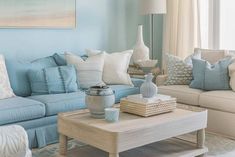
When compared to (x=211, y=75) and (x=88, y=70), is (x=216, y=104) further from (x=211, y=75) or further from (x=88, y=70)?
(x=88, y=70)

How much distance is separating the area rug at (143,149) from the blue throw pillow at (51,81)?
0.62 m

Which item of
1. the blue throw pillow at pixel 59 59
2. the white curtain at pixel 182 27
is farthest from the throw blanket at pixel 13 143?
the white curtain at pixel 182 27

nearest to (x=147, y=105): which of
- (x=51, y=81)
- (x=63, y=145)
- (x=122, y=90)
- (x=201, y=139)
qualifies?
(x=201, y=139)

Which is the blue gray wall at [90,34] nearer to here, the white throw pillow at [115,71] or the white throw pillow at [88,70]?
the white throw pillow at [88,70]

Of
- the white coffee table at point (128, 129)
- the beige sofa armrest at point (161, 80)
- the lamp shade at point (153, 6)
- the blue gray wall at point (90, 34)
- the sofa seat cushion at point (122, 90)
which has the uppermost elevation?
the lamp shade at point (153, 6)

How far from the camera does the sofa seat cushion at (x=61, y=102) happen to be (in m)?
3.45

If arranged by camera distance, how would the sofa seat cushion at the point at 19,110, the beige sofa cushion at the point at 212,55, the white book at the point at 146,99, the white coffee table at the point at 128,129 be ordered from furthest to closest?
the beige sofa cushion at the point at 212,55
the sofa seat cushion at the point at 19,110
the white book at the point at 146,99
the white coffee table at the point at 128,129

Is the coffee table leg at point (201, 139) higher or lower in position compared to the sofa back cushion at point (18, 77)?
lower

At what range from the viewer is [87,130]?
104 inches

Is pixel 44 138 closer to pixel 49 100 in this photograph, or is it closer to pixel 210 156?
pixel 49 100

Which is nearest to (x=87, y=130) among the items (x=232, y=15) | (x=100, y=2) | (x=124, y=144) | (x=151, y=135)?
(x=124, y=144)

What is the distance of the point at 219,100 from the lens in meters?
3.74

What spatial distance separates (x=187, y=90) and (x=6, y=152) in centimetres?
246

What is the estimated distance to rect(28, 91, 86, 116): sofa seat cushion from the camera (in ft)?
11.3
